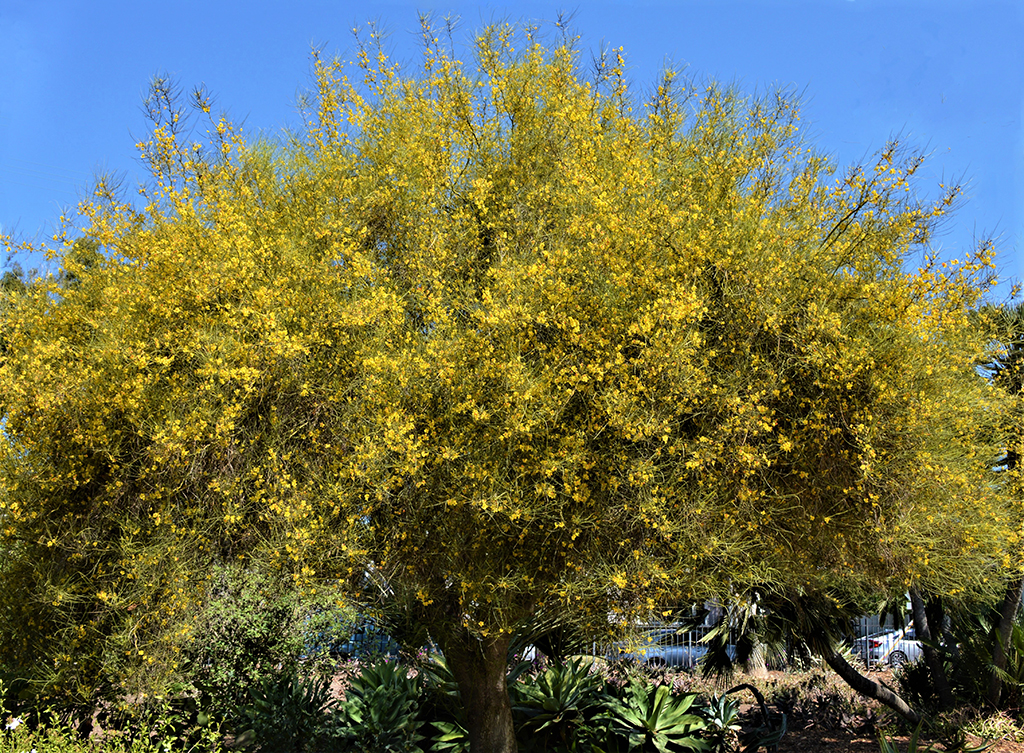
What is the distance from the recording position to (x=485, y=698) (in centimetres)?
891

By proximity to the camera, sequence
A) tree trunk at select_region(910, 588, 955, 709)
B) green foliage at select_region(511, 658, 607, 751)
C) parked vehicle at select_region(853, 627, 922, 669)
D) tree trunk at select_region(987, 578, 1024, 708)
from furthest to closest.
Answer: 1. parked vehicle at select_region(853, 627, 922, 669)
2. tree trunk at select_region(910, 588, 955, 709)
3. tree trunk at select_region(987, 578, 1024, 708)
4. green foliage at select_region(511, 658, 607, 751)

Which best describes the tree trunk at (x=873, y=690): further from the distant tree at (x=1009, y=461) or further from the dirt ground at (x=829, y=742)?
the distant tree at (x=1009, y=461)

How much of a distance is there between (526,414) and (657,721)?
4.99m

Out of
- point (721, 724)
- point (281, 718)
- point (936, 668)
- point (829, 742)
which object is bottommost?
point (829, 742)

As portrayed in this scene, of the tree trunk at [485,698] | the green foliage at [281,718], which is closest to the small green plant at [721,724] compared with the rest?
the tree trunk at [485,698]

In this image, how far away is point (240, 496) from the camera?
707 cm

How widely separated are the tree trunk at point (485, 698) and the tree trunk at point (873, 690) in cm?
535

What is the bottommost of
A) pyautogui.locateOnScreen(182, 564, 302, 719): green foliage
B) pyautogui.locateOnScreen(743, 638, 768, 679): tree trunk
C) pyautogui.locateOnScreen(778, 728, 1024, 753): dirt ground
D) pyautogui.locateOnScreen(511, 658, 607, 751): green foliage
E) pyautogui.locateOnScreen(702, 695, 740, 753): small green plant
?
pyautogui.locateOnScreen(778, 728, 1024, 753): dirt ground

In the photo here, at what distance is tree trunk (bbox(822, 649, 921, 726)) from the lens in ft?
37.4

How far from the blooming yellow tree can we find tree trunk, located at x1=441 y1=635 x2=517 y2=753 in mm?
1151

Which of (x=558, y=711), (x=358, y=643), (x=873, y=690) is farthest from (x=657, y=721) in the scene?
(x=358, y=643)

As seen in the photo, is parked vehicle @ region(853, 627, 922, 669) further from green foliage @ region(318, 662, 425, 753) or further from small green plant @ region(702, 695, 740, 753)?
green foliage @ region(318, 662, 425, 753)

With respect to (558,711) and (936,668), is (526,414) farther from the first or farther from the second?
(936,668)

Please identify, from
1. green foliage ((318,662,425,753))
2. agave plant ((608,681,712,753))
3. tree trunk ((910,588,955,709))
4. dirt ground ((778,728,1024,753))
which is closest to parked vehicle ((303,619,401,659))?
green foliage ((318,662,425,753))
